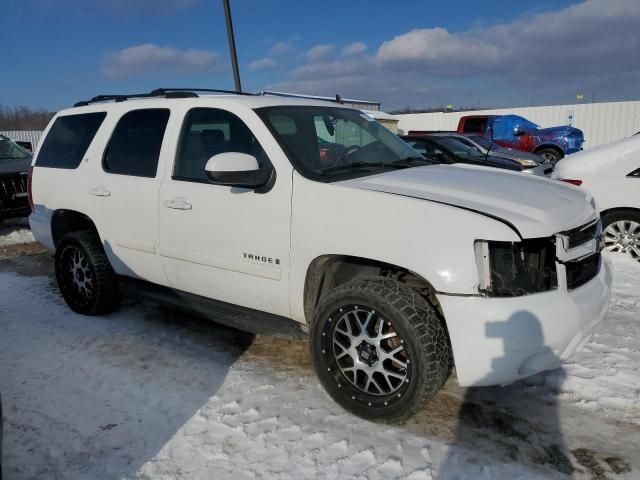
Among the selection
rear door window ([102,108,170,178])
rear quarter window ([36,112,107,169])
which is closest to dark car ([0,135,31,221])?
rear quarter window ([36,112,107,169])

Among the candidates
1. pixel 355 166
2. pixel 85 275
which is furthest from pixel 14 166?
pixel 355 166

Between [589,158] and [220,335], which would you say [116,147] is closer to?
[220,335]

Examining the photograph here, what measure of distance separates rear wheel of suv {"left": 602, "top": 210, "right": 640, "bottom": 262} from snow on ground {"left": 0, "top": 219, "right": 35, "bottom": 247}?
8424 mm

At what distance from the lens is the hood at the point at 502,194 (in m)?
2.61

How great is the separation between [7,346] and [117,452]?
2.02 m

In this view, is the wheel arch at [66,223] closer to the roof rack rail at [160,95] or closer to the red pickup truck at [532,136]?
the roof rack rail at [160,95]

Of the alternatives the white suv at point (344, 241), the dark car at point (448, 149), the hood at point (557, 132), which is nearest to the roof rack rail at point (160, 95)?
the white suv at point (344, 241)

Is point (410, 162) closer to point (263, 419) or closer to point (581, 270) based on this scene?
point (581, 270)

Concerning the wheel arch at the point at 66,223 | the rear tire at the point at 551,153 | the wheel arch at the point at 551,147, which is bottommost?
the wheel arch at the point at 66,223

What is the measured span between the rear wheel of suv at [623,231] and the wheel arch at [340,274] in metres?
3.82

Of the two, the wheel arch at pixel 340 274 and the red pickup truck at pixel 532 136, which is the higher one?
the red pickup truck at pixel 532 136

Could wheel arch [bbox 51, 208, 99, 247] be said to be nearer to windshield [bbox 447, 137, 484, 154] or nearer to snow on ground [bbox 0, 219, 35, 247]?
snow on ground [bbox 0, 219, 35, 247]

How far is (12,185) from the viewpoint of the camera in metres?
8.25

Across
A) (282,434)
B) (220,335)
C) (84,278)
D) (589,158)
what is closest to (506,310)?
(282,434)
